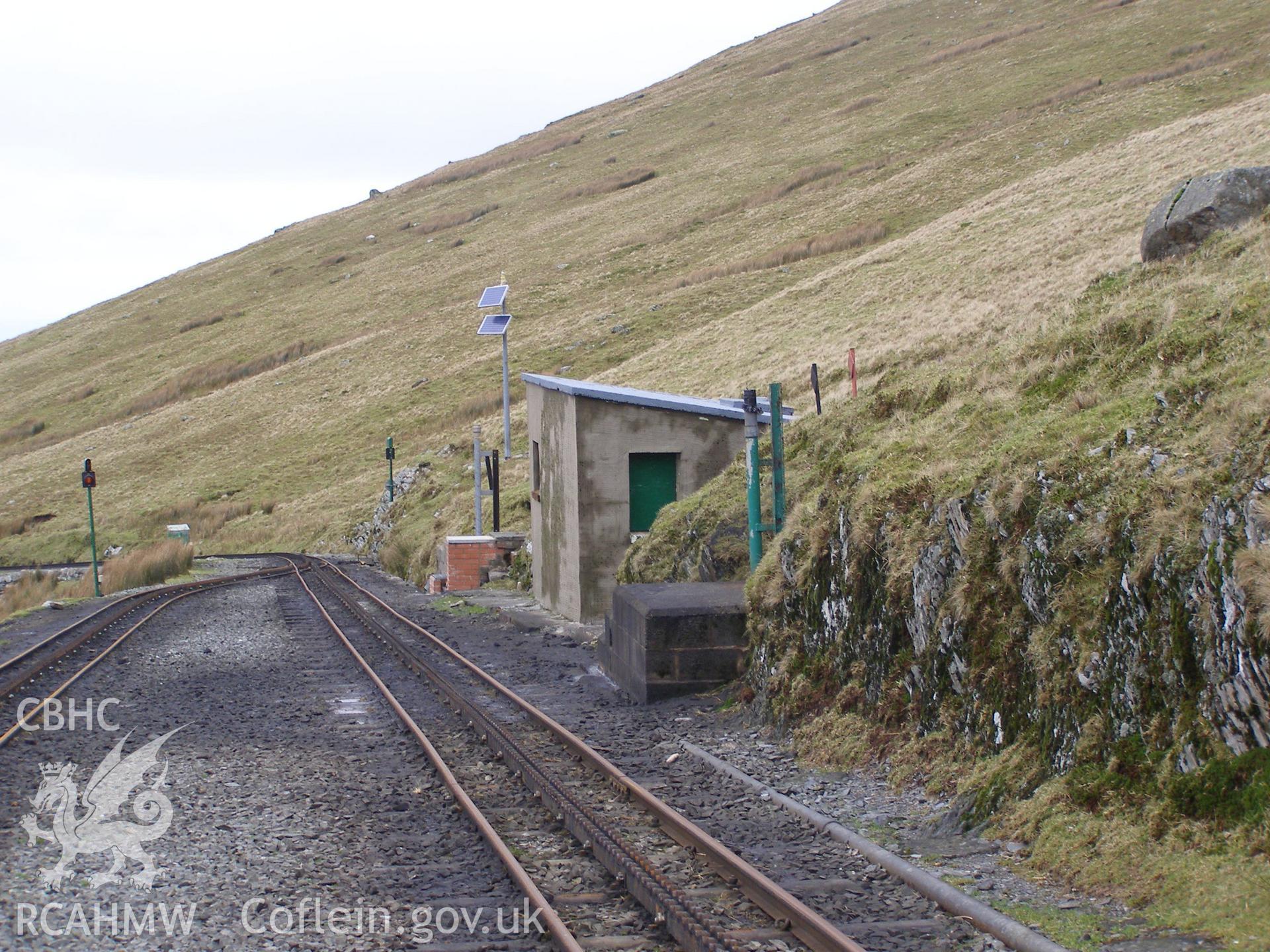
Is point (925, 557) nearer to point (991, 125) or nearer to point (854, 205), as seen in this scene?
point (854, 205)

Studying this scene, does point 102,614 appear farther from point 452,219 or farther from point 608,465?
point 452,219

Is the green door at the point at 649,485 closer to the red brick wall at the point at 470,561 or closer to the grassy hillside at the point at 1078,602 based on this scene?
the grassy hillside at the point at 1078,602

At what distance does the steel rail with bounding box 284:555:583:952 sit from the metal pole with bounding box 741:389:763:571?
4.04 metres

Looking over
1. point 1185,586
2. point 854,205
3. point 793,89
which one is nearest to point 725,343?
point 854,205

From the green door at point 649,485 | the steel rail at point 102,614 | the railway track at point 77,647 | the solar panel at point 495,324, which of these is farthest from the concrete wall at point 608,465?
the solar panel at point 495,324

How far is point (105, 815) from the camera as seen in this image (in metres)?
8.39

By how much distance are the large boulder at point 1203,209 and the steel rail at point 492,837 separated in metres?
12.2

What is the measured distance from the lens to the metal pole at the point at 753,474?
12.4 metres

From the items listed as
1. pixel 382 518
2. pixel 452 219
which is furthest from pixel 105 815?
pixel 452 219

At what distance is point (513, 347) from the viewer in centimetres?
6338

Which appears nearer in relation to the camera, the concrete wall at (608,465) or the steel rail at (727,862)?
the steel rail at (727,862)

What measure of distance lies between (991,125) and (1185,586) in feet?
244

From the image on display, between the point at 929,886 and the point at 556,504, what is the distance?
14.6 metres

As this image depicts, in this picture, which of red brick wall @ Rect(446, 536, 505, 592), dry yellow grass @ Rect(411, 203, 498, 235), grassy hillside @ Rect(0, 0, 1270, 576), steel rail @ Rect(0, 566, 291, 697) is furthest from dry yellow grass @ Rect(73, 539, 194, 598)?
dry yellow grass @ Rect(411, 203, 498, 235)
